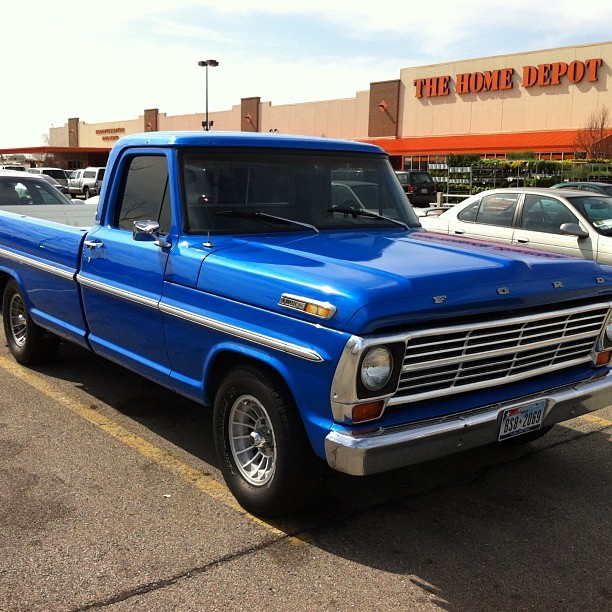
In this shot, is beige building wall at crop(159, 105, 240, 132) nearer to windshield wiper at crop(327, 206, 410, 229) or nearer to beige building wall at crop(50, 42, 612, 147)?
beige building wall at crop(50, 42, 612, 147)

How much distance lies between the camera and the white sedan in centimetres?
1010

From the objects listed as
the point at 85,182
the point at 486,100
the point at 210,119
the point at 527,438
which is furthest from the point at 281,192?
the point at 210,119

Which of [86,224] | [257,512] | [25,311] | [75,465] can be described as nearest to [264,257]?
[257,512]

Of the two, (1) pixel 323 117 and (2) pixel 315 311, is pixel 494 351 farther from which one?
(1) pixel 323 117

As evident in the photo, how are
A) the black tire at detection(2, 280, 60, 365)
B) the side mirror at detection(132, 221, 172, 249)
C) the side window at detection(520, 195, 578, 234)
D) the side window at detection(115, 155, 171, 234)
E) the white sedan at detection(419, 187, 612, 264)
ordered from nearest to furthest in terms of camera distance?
the side mirror at detection(132, 221, 172, 249), the side window at detection(115, 155, 171, 234), the black tire at detection(2, 280, 60, 365), the white sedan at detection(419, 187, 612, 264), the side window at detection(520, 195, 578, 234)

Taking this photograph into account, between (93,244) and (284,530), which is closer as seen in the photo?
(284,530)

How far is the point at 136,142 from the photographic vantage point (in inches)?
204

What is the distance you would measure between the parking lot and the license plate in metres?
0.55

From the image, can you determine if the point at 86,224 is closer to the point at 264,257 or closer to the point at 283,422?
the point at 264,257

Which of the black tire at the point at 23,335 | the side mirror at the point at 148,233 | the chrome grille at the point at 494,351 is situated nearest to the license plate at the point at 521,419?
the chrome grille at the point at 494,351

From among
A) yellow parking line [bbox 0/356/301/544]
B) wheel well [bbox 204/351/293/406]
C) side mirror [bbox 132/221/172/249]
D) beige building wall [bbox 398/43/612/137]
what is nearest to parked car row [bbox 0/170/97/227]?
yellow parking line [bbox 0/356/301/544]

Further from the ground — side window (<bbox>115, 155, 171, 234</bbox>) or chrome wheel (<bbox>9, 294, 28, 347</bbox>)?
side window (<bbox>115, 155, 171, 234</bbox>)

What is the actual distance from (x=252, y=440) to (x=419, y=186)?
1136 inches

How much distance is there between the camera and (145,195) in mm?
5059
